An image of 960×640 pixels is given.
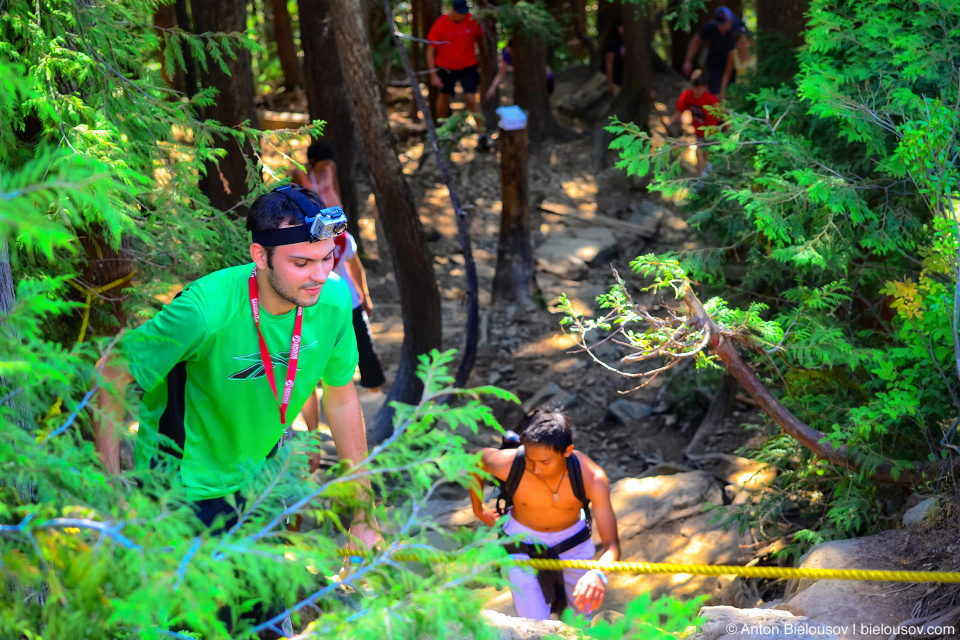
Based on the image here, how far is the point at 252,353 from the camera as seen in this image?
288cm

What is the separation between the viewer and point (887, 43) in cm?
482

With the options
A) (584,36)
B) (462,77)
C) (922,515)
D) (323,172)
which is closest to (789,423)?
(922,515)

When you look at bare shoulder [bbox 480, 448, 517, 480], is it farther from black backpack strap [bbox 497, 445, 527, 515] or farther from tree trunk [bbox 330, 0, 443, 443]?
tree trunk [bbox 330, 0, 443, 443]

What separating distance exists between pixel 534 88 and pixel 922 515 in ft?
35.6

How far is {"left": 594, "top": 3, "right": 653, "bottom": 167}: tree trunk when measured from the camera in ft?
43.9

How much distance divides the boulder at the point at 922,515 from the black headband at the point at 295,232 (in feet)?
11.1

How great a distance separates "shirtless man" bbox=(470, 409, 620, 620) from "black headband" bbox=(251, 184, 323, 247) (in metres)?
2.09

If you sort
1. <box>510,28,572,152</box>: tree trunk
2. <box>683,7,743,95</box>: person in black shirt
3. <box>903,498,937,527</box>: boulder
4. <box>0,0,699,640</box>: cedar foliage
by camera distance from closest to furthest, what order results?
<box>0,0,699,640</box>: cedar foliage, <box>903,498,937,527</box>: boulder, <box>683,7,743,95</box>: person in black shirt, <box>510,28,572,152</box>: tree trunk

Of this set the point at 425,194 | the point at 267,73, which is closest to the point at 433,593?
the point at 425,194

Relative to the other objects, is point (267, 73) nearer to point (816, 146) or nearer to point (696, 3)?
point (696, 3)

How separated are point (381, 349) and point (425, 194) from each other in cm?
455

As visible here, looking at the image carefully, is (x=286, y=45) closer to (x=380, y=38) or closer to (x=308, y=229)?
(x=380, y=38)

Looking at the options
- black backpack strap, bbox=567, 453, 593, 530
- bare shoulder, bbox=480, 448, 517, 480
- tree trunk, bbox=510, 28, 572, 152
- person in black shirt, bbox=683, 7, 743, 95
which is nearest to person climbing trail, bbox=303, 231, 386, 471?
bare shoulder, bbox=480, 448, 517, 480

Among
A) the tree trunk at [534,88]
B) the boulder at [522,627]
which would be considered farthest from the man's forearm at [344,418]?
the tree trunk at [534,88]
